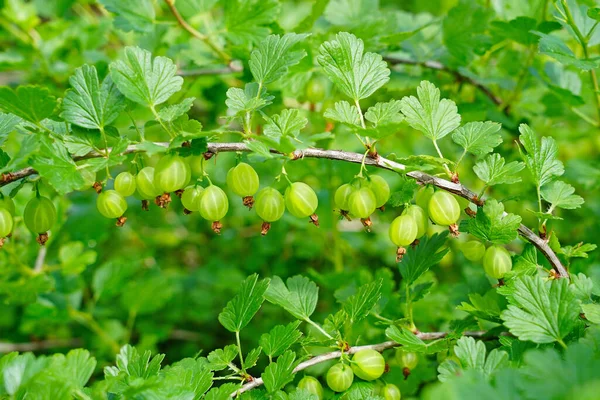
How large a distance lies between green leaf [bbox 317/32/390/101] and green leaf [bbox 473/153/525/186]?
26cm

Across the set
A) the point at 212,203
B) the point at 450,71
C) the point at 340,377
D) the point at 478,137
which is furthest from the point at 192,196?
the point at 450,71

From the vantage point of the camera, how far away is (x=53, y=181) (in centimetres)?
98

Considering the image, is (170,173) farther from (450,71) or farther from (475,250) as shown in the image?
(450,71)

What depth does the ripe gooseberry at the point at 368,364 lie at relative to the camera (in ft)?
3.74

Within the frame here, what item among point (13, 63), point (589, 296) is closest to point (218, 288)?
point (13, 63)

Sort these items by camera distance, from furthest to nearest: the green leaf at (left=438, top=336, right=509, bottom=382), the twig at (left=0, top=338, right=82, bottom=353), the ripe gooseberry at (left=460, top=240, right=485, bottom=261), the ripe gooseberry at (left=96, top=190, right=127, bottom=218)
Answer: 1. the twig at (left=0, top=338, right=82, bottom=353)
2. the ripe gooseberry at (left=460, top=240, right=485, bottom=261)
3. the ripe gooseberry at (left=96, top=190, right=127, bottom=218)
4. the green leaf at (left=438, top=336, right=509, bottom=382)

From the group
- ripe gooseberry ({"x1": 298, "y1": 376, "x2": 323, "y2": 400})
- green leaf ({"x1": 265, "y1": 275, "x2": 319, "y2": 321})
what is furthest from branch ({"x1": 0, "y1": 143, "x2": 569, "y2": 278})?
ripe gooseberry ({"x1": 298, "y1": 376, "x2": 323, "y2": 400})

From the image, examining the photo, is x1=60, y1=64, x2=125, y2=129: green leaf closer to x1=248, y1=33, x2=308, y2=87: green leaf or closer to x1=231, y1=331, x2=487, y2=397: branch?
x1=248, y1=33, x2=308, y2=87: green leaf

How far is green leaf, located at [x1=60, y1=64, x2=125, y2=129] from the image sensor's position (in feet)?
3.60

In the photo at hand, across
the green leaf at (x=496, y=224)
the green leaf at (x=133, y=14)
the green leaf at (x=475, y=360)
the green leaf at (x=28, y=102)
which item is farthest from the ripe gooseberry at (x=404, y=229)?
the green leaf at (x=133, y=14)

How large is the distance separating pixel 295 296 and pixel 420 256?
302 mm

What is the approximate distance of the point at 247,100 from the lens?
1.12 metres

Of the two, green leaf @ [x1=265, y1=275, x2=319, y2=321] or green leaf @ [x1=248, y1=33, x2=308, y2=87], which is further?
green leaf @ [x1=265, y1=275, x2=319, y2=321]

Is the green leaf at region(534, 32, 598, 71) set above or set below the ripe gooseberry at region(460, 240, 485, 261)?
above
